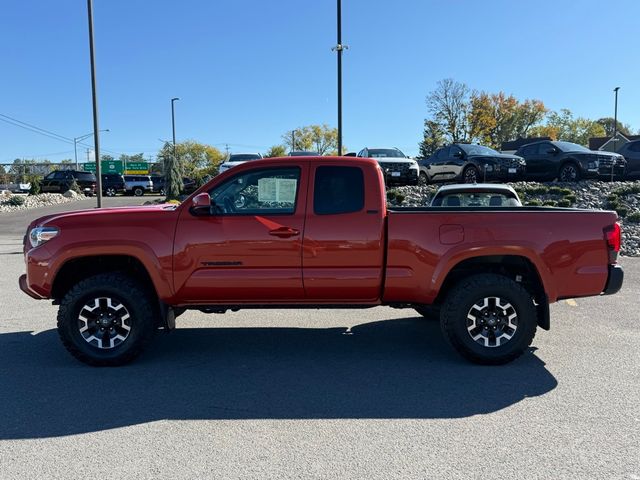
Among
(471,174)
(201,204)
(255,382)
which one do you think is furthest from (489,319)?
(471,174)

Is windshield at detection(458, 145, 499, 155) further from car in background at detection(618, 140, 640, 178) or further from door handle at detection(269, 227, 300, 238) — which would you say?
door handle at detection(269, 227, 300, 238)

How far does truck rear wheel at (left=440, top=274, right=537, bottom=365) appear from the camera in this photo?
509cm

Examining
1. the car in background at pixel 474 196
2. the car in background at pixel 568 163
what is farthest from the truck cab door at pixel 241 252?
the car in background at pixel 568 163

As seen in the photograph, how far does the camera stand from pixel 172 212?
516 cm

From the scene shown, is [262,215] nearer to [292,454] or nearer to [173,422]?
[173,422]

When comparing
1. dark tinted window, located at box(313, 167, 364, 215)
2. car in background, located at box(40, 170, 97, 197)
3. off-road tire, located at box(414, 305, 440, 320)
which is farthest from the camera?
car in background, located at box(40, 170, 97, 197)

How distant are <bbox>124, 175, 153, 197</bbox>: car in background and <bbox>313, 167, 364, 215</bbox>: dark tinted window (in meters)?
41.3

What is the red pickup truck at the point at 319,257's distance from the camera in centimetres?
509

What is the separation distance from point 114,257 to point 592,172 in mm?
17030

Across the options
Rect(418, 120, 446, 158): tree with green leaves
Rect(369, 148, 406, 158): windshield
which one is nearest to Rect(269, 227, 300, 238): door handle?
Rect(369, 148, 406, 158): windshield

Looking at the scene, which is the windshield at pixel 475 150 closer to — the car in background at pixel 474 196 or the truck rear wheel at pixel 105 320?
the car in background at pixel 474 196

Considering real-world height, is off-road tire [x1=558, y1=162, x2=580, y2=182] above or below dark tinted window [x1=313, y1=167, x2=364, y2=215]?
above

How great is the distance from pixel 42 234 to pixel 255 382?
2.54 metres

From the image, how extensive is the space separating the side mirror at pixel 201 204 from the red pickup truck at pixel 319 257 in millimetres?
12
